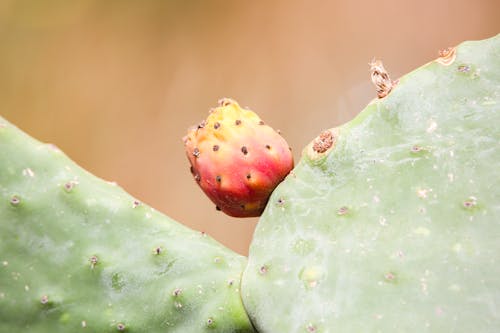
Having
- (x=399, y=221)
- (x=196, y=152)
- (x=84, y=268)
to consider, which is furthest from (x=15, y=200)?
(x=399, y=221)

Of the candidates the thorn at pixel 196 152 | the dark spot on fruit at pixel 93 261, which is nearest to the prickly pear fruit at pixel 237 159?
the thorn at pixel 196 152

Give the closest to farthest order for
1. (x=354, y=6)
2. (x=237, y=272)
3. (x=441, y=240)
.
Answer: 1. (x=441, y=240)
2. (x=237, y=272)
3. (x=354, y=6)

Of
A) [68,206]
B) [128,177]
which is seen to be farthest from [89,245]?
[128,177]

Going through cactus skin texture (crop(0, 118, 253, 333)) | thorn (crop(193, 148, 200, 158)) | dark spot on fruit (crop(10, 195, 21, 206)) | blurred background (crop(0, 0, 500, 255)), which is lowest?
blurred background (crop(0, 0, 500, 255))

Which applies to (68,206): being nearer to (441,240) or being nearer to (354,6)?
(441,240)

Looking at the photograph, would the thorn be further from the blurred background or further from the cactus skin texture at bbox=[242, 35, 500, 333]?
the blurred background

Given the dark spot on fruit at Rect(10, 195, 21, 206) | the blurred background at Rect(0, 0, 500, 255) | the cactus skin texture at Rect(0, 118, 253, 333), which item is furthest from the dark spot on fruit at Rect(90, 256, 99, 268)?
the blurred background at Rect(0, 0, 500, 255)
